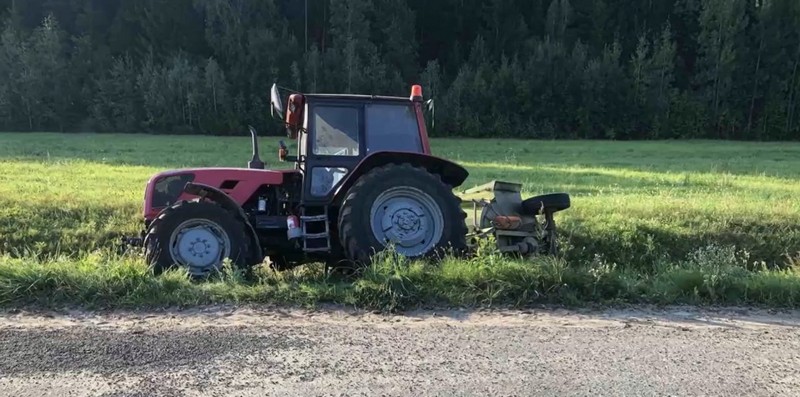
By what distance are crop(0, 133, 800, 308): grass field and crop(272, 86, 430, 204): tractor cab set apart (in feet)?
3.53

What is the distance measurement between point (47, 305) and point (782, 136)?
50.8 meters

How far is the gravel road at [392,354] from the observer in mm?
3588

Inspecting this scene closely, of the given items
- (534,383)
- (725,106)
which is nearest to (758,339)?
(534,383)

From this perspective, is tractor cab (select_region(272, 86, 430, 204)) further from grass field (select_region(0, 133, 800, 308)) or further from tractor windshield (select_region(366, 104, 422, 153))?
grass field (select_region(0, 133, 800, 308))

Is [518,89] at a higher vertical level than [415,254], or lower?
higher

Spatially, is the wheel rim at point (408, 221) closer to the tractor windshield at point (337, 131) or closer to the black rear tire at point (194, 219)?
the tractor windshield at point (337, 131)

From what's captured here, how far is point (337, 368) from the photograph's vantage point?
3.81 m

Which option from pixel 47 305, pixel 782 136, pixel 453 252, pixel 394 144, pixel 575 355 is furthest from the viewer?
pixel 782 136

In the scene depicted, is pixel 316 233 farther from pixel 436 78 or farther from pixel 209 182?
pixel 436 78

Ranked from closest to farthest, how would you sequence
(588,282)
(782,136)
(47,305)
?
1. (47,305)
2. (588,282)
3. (782,136)

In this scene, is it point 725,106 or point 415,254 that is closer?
point 415,254

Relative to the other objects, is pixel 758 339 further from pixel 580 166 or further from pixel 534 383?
pixel 580 166

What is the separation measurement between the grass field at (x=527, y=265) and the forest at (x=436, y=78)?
25.9 m

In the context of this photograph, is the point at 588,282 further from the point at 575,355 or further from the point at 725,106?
the point at 725,106
